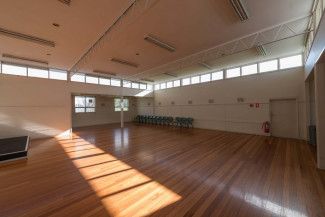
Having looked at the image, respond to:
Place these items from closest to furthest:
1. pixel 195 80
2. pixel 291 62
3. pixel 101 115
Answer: pixel 291 62, pixel 195 80, pixel 101 115

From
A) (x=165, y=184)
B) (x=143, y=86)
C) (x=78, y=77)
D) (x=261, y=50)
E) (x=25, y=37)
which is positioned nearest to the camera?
(x=165, y=184)

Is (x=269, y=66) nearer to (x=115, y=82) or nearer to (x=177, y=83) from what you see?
(x=177, y=83)

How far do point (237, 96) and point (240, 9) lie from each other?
6.10 m

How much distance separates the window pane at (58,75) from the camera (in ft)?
29.7

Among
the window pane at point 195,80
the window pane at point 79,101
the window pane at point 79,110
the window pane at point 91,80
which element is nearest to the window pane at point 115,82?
the window pane at point 91,80

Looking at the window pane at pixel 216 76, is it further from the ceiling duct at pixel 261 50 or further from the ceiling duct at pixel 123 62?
the ceiling duct at pixel 123 62

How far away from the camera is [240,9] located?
373cm

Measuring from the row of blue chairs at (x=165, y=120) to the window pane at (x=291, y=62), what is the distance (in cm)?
612

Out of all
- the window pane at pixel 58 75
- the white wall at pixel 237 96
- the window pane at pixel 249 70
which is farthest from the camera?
the window pane at pixel 58 75

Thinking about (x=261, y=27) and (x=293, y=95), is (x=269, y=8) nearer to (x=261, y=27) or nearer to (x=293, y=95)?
(x=261, y=27)

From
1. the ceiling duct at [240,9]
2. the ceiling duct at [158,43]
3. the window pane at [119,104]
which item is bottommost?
the window pane at [119,104]

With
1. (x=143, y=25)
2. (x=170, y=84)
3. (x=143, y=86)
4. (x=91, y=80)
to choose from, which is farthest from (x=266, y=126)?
(x=91, y=80)

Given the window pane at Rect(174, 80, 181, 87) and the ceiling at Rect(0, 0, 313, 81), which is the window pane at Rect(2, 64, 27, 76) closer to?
the ceiling at Rect(0, 0, 313, 81)

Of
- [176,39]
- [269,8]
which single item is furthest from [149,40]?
[269,8]
